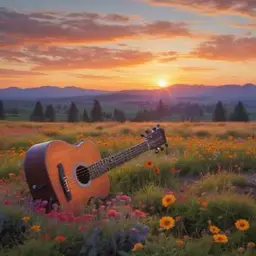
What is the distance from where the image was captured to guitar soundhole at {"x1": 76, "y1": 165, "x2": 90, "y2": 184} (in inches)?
222

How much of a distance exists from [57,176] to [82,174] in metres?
0.66

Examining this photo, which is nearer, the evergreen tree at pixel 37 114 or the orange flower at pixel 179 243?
the orange flower at pixel 179 243

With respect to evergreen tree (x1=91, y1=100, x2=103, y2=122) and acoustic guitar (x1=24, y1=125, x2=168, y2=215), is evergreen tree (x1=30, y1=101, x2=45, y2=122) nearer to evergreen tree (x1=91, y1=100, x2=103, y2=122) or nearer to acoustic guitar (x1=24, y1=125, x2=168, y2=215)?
evergreen tree (x1=91, y1=100, x2=103, y2=122)

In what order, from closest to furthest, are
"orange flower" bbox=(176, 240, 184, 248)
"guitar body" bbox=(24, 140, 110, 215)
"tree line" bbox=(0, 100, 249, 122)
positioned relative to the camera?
"orange flower" bbox=(176, 240, 184, 248)
"guitar body" bbox=(24, 140, 110, 215)
"tree line" bbox=(0, 100, 249, 122)

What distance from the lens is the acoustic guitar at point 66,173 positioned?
5012mm

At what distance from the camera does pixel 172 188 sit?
6.64m

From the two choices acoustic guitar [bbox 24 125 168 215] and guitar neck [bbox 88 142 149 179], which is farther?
guitar neck [bbox 88 142 149 179]

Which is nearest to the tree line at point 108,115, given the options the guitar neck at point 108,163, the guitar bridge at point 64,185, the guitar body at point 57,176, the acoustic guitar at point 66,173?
the guitar neck at point 108,163

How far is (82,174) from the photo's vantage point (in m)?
5.71

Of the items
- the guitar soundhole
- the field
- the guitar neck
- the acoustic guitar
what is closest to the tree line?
the field

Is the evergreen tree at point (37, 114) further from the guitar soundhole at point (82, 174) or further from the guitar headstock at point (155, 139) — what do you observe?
the guitar soundhole at point (82, 174)

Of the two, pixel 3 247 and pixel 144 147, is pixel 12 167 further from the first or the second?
pixel 3 247

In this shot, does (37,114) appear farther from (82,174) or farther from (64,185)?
(64,185)

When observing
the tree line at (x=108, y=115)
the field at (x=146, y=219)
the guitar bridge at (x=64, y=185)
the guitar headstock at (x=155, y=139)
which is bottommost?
the tree line at (x=108, y=115)
